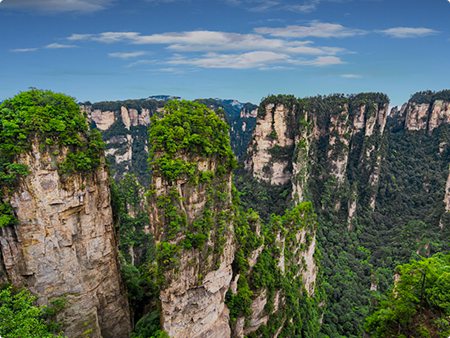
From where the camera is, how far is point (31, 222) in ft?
52.9

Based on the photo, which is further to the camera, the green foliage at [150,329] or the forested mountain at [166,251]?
the green foliage at [150,329]

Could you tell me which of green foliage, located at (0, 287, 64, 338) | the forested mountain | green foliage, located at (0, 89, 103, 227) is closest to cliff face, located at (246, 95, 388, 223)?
the forested mountain

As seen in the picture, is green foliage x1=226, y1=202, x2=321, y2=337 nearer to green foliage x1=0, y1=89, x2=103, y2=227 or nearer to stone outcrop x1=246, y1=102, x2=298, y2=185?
green foliage x1=0, y1=89, x2=103, y2=227

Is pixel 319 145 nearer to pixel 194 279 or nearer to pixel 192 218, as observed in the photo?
pixel 192 218

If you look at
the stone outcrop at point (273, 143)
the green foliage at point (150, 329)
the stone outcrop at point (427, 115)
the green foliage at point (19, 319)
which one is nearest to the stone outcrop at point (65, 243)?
the green foliage at point (19, 319)

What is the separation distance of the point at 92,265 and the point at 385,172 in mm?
74861

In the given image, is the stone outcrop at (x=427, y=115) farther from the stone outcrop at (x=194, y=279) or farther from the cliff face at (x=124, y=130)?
the stone outcrop at (x=194, y=279)

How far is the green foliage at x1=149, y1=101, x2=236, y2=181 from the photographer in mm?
17422

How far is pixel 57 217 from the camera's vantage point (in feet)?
54.7

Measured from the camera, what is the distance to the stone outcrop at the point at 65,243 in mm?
15969

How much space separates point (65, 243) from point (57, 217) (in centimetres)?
157

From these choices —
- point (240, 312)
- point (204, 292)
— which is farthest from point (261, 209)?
point (204, 292)

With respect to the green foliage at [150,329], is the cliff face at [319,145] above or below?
above

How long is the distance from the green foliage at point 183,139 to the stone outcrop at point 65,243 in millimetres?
4026
